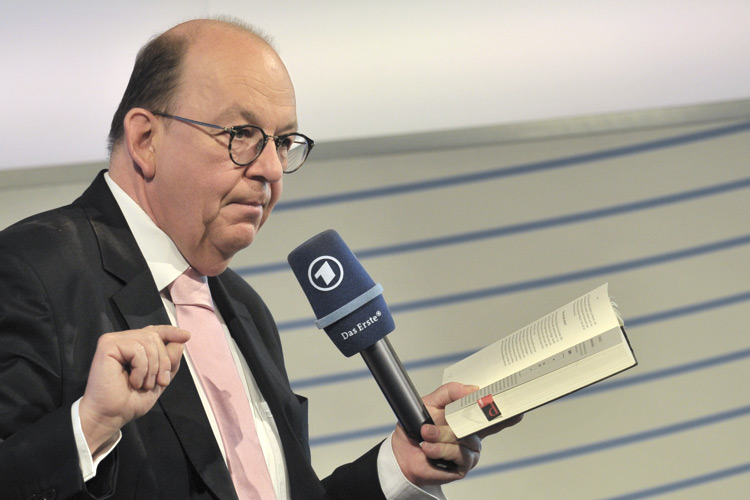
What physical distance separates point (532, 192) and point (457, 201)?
0.33 meters

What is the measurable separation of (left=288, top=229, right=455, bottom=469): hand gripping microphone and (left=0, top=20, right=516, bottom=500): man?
0.33 feet

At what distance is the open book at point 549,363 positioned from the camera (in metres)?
1.51

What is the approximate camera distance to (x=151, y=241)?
5.75ft

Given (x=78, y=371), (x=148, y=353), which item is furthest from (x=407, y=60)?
(x=148, y=353)

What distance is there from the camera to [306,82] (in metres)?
3.08

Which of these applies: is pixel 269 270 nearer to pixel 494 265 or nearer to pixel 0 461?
pixel 494 265

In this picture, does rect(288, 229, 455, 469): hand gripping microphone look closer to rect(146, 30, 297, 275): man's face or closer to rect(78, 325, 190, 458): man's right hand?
rect(146, 30, 297, 275): man's face

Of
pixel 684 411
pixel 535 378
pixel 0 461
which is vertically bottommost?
pixel 684 411

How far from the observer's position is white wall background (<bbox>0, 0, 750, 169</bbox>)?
9.29ft

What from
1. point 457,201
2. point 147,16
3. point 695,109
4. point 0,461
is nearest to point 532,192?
point 457,201

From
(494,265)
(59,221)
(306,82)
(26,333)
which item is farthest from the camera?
(494,265)

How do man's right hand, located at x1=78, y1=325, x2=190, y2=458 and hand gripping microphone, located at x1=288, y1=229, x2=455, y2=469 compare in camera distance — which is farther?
hand gripping microphone, located at x1=288, y1=229, x2=455, y2=469

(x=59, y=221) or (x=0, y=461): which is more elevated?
(x=59, y=221)

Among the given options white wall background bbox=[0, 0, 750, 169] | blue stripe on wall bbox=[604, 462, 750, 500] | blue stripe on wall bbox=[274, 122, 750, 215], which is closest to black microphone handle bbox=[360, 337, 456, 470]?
white wall background bbox=[0, 0, 750, 169]
